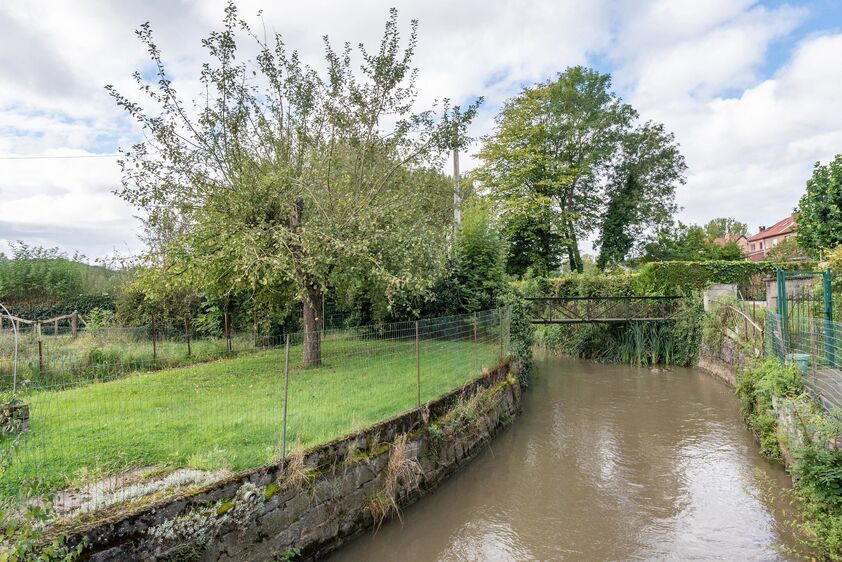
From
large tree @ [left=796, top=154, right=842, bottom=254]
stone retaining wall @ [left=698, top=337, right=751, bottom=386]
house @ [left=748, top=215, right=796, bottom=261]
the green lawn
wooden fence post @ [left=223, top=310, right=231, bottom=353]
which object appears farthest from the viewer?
house @ [left=748, top=215, right=796, bottom=261]

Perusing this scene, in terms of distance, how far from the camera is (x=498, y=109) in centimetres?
2955

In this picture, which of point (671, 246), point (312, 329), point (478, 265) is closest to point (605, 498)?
point (312, 329)

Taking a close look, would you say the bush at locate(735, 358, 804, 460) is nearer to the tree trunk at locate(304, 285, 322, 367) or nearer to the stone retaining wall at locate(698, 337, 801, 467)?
the stone retaining wall at locate(698, 337, 801, 467)

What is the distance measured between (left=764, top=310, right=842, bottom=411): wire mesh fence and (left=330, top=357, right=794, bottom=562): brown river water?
4.98 feet

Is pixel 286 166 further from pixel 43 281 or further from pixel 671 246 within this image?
pixel 671 246

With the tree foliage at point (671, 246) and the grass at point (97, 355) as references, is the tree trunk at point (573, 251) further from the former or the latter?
the grass at point (97, 355)

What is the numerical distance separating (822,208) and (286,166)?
14191 mm

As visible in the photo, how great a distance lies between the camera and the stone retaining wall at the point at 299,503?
3.95m

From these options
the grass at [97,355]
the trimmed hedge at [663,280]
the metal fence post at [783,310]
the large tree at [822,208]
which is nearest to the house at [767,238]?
the trimmed hedge at [663,280]

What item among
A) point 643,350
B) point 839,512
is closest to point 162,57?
point 839,512

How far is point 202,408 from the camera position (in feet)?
22.9

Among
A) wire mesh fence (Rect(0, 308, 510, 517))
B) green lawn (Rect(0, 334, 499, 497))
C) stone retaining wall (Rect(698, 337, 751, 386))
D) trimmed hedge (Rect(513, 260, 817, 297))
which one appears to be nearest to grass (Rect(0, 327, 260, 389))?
wire mesh fence (Rect(0, 308, 510, 517))

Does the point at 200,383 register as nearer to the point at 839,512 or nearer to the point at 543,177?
the point at 839,512

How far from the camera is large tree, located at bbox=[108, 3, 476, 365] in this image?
974 cm
